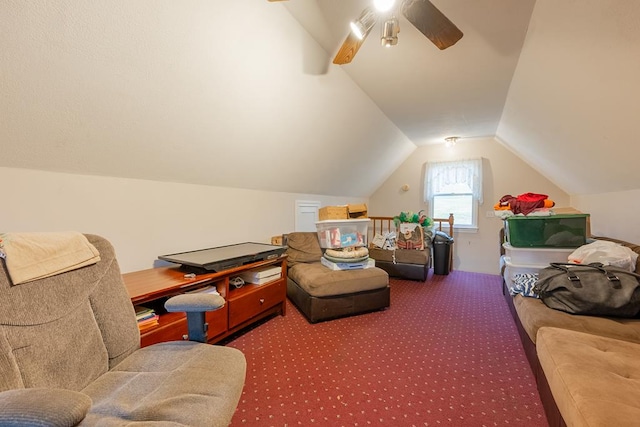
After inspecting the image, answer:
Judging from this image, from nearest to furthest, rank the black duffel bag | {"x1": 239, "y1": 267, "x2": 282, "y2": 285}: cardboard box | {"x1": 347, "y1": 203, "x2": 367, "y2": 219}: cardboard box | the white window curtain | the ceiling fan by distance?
the ceiling fan → the black duffel bag → {"x1": 239, "y1": 267, "x2": 282, "y2": 285}: cardboard box → {"x1": 347, "y1": 203, "x2": 367, "y2": 219}: cardboard box → the white window curtain

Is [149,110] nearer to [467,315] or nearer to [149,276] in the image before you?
[149,276]

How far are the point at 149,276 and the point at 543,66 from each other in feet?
10.6

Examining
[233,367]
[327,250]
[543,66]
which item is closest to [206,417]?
[233,367]

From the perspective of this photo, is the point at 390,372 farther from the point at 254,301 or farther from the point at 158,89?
the point at 158,89

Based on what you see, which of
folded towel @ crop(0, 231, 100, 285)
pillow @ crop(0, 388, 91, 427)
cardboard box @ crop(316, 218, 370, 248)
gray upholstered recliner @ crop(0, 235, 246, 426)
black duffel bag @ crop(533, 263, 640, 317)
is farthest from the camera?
cardboard box @ crop(316, 218, 370, 248)

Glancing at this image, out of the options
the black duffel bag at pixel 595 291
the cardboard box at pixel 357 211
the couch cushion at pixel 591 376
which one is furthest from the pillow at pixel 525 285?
the cardboard box at pixel 357 211

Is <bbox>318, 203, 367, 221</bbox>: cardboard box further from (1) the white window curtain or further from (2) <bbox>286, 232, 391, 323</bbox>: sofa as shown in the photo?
(1) the white window curtain

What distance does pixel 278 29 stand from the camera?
1.82 m

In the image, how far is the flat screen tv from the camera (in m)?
1.99

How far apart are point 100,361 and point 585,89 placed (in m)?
3.21

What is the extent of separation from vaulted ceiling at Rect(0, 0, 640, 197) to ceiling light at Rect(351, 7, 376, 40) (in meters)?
0.29

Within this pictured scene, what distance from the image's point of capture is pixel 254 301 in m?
2.38

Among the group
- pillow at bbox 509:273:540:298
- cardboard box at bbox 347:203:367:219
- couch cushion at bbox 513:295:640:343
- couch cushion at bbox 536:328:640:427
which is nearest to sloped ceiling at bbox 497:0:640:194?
pillow at bbox 509:273:540:298

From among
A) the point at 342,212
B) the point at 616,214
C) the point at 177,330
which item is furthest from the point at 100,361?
the point at 616,214
